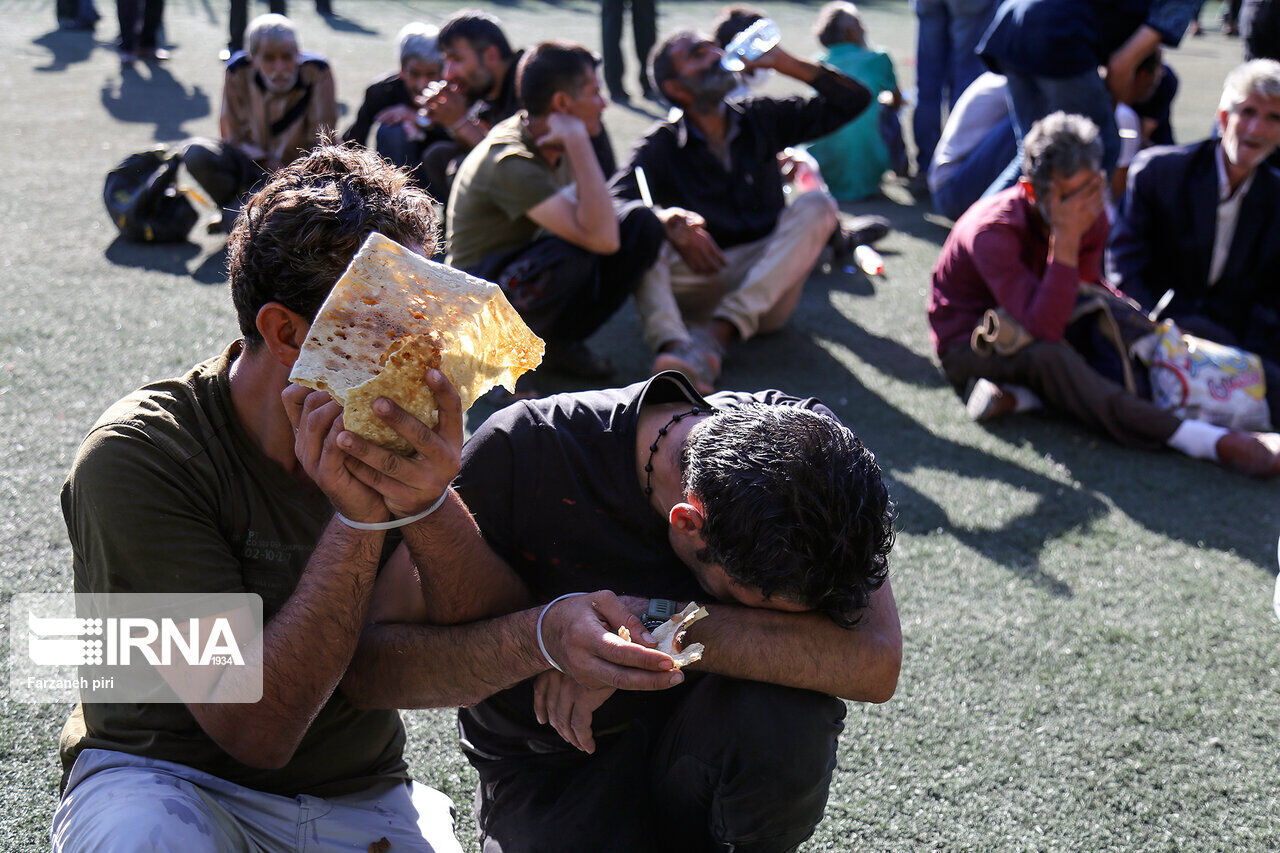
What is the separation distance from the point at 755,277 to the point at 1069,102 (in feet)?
5.65

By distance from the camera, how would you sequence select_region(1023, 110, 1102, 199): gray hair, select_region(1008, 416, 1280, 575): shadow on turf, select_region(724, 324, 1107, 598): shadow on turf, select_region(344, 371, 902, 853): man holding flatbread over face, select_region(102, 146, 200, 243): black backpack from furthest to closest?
1. select_region(102, 146, 200, 243): black backpack
2. select_region(1023, 110, 1102, 199): gray hair
3. select_region(1008, 416, 1280, 575): shadow on turf
4. select_region(724, 324, 1107, 598): shadow on turf
5. select_region(344, 371, 902, 853): man holding flatbread over face

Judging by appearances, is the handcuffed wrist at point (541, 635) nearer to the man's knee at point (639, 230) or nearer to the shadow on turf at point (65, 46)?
the man's knee at point (639, 230)

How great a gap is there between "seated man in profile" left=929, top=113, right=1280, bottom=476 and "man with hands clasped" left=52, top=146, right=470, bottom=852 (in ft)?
9.47

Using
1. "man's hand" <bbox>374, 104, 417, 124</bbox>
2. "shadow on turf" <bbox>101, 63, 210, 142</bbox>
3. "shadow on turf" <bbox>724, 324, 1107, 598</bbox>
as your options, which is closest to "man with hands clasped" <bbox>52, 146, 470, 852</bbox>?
"shadow on turf" <bbox>724, 324, 1107, 598</bbox>

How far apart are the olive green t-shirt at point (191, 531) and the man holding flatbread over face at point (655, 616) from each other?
0.57 feet

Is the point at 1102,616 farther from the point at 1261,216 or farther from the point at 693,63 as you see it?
the point at 693,63

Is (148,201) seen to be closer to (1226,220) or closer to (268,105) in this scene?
(268,105)

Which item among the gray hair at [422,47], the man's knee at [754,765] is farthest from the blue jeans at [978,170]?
the man's knee at [754,765]

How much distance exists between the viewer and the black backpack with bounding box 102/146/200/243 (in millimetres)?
5281

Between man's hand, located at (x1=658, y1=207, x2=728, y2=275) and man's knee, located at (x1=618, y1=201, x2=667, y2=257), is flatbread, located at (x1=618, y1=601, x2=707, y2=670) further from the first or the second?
man's hand, located at (x1=658, y1=207, x2=728, y2=275)

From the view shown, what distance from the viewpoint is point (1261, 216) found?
430 centimetres

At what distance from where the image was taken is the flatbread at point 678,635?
5.33 feet

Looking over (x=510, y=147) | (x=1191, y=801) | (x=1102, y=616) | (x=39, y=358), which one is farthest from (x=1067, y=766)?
(x=39, y=358)

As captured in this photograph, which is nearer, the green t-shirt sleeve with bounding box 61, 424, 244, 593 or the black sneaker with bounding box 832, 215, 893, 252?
the green t-shirt sleeve with bounding box 61, 424, 244, 593
